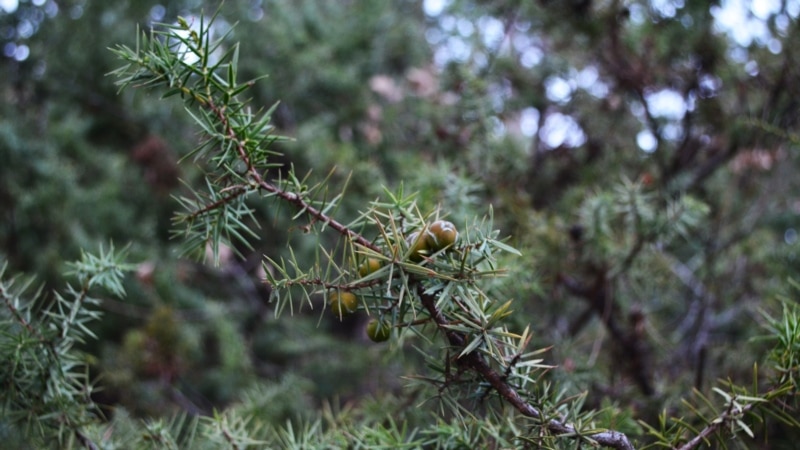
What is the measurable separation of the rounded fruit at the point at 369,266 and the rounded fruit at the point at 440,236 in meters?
0.04

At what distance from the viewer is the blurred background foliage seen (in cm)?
104

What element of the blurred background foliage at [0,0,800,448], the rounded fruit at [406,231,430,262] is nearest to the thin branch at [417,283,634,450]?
the rounded fruit at [406,231,430,262]

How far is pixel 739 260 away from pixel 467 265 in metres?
1.07

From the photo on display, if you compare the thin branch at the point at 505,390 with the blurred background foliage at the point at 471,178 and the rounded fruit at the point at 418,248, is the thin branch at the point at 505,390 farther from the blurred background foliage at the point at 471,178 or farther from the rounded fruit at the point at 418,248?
the blurred background foliage at the point at 471,178

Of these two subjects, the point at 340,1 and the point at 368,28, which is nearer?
the point at 368,28

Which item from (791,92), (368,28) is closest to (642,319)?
(791,92)

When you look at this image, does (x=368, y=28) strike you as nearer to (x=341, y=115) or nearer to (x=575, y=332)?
(x=341, y=115)

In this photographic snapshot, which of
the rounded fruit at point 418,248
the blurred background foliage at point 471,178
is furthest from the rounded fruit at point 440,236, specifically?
the blurred background foliage at point 471,178

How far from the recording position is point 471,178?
1059mm

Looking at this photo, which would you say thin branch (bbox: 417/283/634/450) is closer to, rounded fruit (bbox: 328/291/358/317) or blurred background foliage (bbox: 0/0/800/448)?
rounded fruit (bbox: 328/291/358/317)

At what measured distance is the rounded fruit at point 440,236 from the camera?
0.48 m

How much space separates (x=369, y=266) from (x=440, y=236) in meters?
0.06

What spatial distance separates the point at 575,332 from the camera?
4.04 ft

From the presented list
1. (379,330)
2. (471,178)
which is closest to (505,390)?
(379,330)
